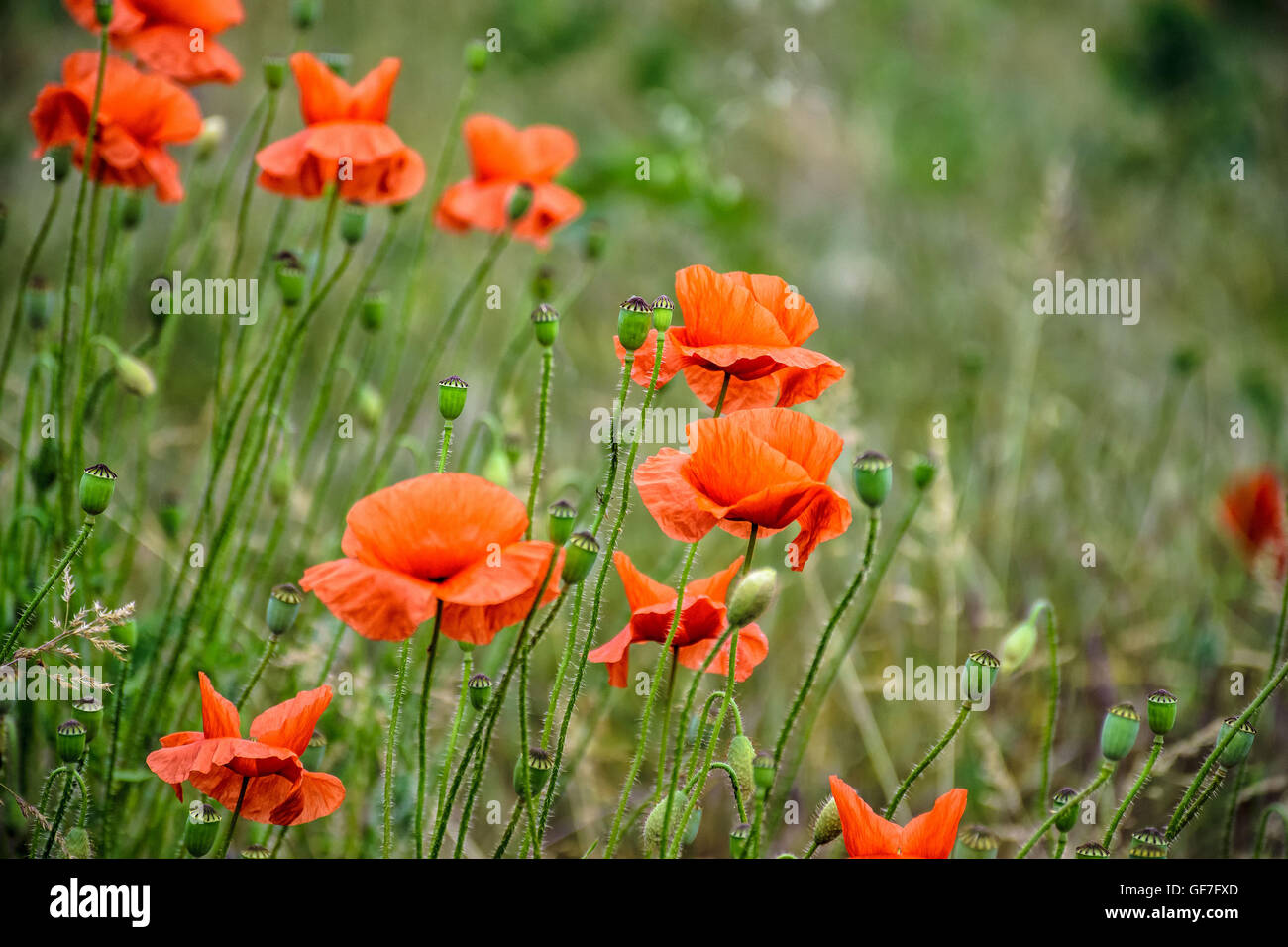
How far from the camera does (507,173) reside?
1.66m

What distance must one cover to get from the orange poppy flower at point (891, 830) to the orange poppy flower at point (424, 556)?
0.98ft

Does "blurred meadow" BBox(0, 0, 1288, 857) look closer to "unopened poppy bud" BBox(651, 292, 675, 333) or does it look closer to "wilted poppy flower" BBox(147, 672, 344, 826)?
"wilted poppy flower" BBox(147, 672, 344, 826)

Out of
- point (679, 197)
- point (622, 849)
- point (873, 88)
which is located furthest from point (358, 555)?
point (873, 88)

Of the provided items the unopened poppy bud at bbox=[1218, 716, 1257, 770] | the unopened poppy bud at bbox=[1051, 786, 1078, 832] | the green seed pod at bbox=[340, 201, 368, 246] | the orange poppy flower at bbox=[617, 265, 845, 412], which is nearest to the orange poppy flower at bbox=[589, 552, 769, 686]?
the orange poppy flower at bbox=[617, 265, 845, 412]

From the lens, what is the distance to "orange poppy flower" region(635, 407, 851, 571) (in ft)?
2.82

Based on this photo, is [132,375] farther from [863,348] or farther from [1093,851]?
[863,348]

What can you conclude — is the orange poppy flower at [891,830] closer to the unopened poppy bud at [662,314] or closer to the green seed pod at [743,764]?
the green seed pod at [743,764]

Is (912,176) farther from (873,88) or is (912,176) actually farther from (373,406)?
(373,406)

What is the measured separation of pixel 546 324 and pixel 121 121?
0.72 meters

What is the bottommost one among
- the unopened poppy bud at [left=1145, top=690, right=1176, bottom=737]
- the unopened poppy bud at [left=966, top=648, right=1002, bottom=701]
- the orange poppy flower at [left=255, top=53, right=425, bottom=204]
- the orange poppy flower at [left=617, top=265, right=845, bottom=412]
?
the unopened poppy bud at [left=1145, top=690, right=1176, bottom=737]

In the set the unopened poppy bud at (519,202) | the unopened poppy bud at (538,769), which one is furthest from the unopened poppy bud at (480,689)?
→ the unopened poppy bud at (519,202)

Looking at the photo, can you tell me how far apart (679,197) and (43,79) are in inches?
89.8

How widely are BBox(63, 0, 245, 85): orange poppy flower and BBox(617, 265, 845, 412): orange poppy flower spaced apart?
81 centimetres

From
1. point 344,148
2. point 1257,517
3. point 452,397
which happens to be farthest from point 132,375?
point 1257,517
